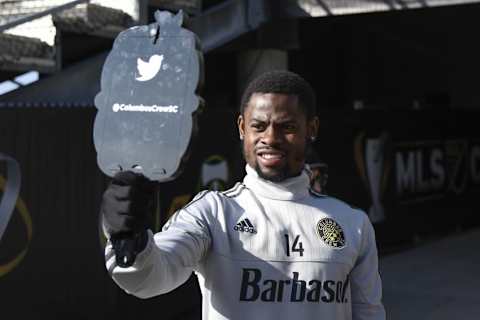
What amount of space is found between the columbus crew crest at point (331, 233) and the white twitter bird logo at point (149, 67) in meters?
0.97

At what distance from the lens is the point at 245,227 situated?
2.38 m

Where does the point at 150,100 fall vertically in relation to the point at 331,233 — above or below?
above

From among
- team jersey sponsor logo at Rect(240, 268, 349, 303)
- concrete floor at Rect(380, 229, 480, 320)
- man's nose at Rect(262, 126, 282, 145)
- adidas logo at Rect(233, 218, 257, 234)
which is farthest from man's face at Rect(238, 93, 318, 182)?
concrete floor at Rect(380, 229, 480, 320)

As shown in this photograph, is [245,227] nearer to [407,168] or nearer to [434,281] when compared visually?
[434,281]

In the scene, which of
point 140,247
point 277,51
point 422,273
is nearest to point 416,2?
point 277,51

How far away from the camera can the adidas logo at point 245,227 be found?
7.81ft

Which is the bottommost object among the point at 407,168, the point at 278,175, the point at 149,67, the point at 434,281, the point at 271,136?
the point at 434,281

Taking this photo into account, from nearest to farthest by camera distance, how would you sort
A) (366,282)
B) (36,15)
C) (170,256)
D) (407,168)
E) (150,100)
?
1. (170,256)
2. (366,282)
3. (150,100)
4. (36,15)
5. (407,168)

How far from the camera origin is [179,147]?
2789mm

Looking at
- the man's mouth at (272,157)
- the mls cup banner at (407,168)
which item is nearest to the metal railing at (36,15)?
the mls cup banner at (407,168)

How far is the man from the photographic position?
2.36m

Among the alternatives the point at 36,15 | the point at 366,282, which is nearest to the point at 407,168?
the point at 36,15

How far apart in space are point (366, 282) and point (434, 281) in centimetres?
702

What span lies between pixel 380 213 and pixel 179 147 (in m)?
8.59
